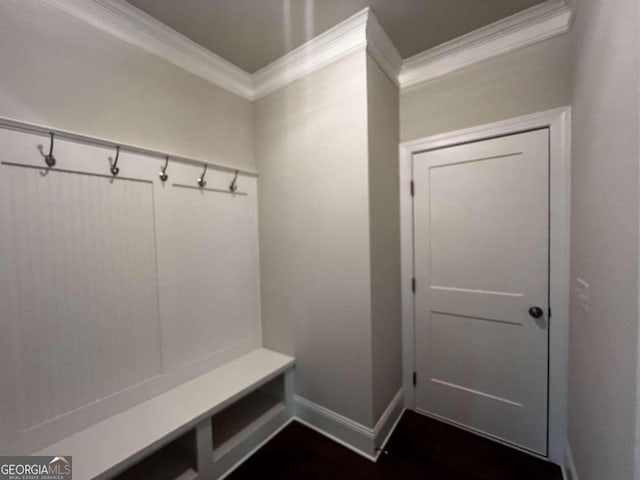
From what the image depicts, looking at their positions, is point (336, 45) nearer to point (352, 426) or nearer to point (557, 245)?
point (557, 245)

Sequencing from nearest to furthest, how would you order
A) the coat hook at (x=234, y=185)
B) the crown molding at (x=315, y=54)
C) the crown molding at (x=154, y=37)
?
the crown molding at (x=154, y=37), the crown molding at (x=315, y=54), the coat hook at (x=234, y=185)

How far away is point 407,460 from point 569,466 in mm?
830

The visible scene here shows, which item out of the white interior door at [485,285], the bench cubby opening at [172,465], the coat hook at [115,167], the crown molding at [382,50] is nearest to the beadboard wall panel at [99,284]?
the coat hook at [115,167]

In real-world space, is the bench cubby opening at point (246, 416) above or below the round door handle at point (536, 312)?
below

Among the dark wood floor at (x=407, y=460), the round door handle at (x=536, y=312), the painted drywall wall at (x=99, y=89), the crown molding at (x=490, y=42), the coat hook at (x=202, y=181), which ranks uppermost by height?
the crown molding at (x=490, y=42)

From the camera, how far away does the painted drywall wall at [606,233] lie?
0.72 m

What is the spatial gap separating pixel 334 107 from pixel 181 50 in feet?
3.34

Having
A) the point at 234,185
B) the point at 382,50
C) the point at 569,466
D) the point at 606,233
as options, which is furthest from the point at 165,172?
the point at 569,466

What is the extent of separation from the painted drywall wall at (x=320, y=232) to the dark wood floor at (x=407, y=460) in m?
0.23

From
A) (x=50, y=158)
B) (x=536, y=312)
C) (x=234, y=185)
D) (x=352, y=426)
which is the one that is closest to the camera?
(x=50, y=158)

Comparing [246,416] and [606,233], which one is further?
[246,416]

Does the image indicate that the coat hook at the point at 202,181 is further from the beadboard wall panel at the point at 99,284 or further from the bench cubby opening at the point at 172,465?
the bench cubby opening at the point at 172,465

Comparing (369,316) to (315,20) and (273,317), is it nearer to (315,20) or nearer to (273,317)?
(273,317)

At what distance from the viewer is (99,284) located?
135 centimetres
